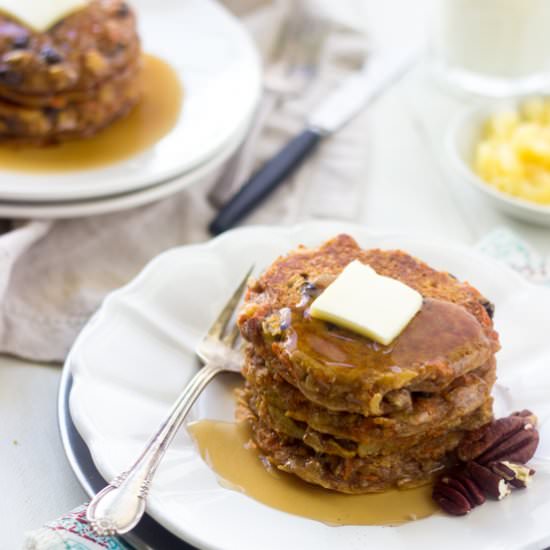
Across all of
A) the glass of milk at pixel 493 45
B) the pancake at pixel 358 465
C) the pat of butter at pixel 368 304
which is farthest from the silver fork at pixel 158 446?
the glass of milk at pixel 493 45

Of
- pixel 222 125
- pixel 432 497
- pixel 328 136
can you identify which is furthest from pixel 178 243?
pixel 432 497

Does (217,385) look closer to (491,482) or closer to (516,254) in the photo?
(491,482)

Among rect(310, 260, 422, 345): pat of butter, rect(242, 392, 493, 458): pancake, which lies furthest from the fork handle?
rect(310, 260, 422, 345): pat of butter

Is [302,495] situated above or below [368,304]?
below

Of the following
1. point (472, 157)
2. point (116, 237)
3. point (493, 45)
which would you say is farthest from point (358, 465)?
point (493, 45)

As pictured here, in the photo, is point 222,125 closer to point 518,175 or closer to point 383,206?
point 383,206

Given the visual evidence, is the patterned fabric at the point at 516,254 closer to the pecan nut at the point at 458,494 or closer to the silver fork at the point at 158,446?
the silver fork at the point at 158,446

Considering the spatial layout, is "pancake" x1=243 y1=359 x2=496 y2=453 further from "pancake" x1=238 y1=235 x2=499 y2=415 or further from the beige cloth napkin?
the beige cloth napkin
